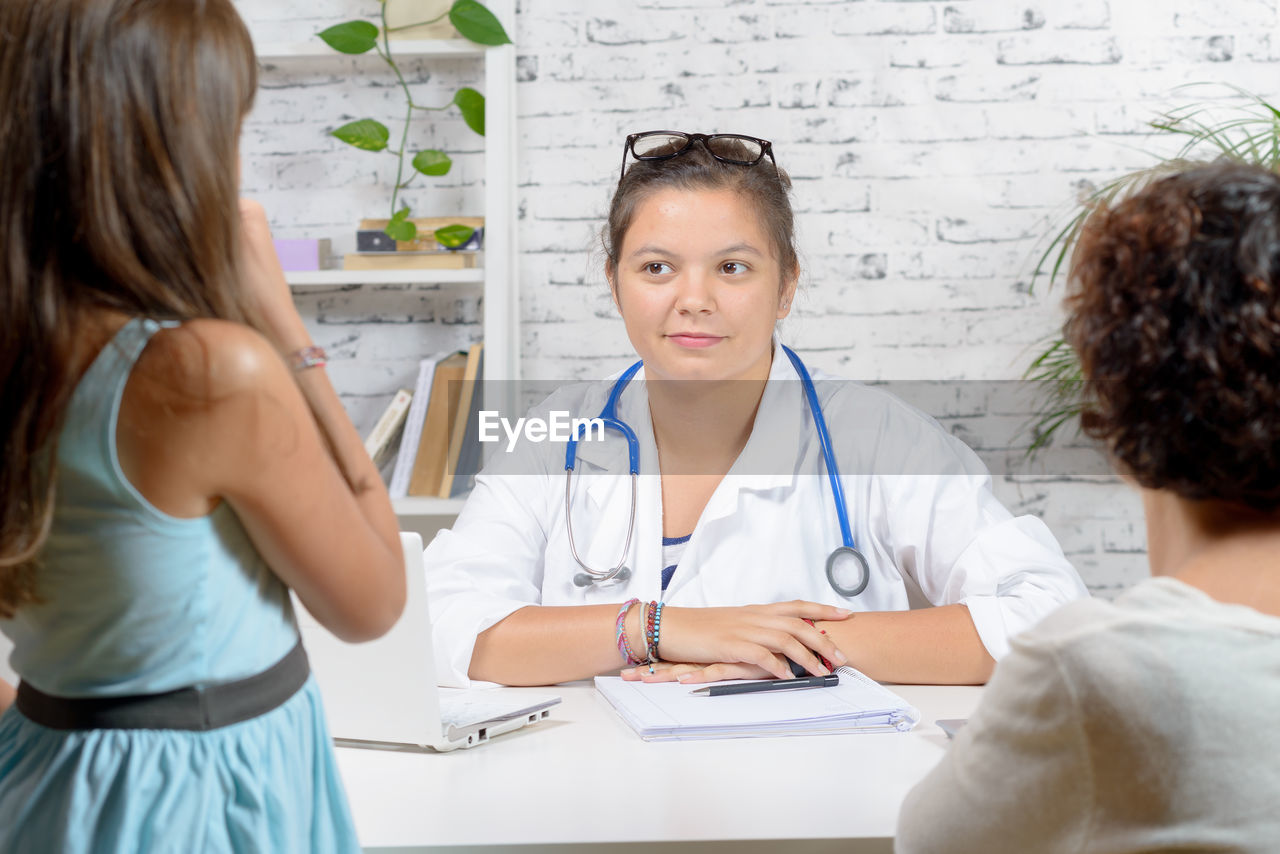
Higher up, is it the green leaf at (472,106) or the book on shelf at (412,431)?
the green leaf at (472,106)

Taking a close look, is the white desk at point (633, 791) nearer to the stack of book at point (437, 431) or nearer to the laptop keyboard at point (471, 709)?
the laptop keyboard at point (471, 709)

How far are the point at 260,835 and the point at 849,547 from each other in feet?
3.29

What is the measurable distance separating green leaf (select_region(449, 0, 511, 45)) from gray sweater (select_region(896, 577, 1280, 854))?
7.09 feet

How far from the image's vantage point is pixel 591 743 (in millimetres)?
1095

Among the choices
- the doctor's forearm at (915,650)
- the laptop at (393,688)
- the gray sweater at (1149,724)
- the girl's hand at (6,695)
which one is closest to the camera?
the gray sweater at (1149,724)

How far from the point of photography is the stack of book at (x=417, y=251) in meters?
2.49

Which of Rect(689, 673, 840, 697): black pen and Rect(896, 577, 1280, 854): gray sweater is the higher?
Rect(896, 577, 1280, 854): gray sweater

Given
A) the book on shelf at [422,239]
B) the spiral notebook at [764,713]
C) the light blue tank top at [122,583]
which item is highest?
the book on shelf at [422,239]

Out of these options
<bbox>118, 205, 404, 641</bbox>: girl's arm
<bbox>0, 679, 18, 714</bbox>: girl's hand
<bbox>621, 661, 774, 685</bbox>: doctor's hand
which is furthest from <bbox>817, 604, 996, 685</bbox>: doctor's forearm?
<bbox>0, 679, 18, 714</bbox>: girl's hand

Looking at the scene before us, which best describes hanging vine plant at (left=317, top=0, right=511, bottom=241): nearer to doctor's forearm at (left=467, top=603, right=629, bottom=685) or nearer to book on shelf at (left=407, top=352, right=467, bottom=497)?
book on shelf at (left=407, top=352, right=467, bottom=497)

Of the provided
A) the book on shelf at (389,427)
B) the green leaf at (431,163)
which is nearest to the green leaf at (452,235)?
the green leaf at (431,163)

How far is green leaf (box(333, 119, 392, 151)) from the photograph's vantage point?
8.16ft

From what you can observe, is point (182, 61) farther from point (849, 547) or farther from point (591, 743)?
point (849, 547)

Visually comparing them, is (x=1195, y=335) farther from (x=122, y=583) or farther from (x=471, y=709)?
(x=471, y=709)
